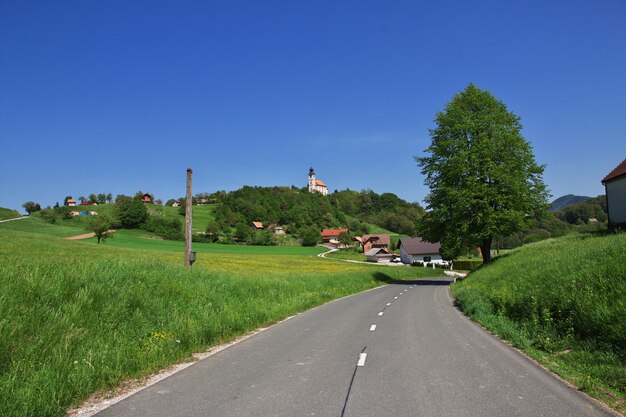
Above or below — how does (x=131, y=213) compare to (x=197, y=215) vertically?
below

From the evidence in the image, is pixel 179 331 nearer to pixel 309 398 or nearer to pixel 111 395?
pixel 111 395

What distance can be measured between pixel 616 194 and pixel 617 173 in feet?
5.11

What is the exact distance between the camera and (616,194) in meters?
31.2

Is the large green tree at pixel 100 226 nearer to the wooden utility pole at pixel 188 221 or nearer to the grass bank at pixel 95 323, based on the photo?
the wooden utility pole at pixel 188 221

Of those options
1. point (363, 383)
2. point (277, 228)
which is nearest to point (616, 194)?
point (363, 383)

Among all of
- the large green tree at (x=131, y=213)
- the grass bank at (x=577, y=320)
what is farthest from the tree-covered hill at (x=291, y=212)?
the grass bank at (x=577, y=320)

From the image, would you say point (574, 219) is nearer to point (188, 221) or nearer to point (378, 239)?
point (378, 239)

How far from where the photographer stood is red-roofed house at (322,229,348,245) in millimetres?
156625

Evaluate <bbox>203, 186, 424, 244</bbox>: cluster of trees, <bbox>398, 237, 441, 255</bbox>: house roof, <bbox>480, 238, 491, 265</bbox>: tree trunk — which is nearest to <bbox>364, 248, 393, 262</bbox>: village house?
<bbox>398, 237, 441, 255</bbox>: house roof

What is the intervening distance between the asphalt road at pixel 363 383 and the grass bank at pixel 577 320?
1.81 feet

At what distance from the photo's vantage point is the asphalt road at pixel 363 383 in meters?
5.46

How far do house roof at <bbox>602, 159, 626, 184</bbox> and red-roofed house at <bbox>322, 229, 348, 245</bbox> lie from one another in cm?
12249

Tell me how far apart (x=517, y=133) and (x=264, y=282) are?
27148 millimetres

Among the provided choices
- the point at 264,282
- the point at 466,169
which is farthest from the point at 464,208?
the point at 264,282
